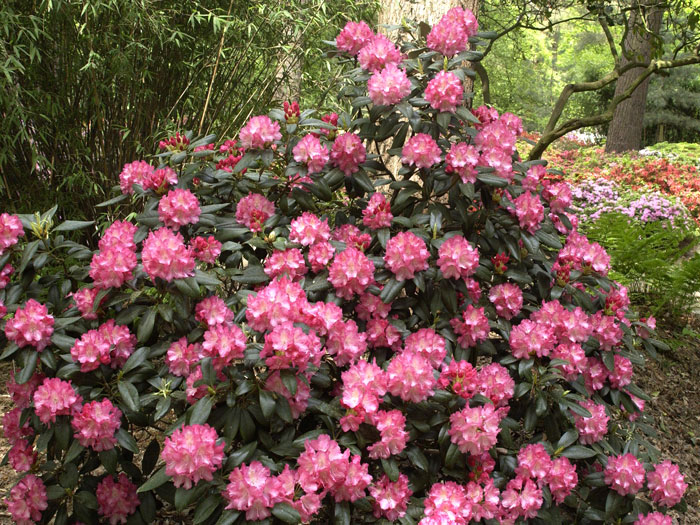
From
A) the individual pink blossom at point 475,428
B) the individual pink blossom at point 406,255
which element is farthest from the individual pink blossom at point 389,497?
the individual pink blossom at point 406,255

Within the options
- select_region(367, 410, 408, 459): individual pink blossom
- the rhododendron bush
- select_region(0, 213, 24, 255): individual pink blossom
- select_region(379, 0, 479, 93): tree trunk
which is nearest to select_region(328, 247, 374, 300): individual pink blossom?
the rhododendron bush

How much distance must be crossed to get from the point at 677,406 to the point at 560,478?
1803 millimetres

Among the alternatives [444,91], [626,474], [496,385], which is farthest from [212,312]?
[626,474]

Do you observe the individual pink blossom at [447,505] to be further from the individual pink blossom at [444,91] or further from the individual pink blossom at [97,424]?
the individual pink blossom at [444,91]

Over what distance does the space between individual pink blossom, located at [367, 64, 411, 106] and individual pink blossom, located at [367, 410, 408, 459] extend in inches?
34.6

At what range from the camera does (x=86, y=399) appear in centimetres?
162

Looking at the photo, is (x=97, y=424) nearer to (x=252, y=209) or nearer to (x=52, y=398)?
(x=52, y=398)

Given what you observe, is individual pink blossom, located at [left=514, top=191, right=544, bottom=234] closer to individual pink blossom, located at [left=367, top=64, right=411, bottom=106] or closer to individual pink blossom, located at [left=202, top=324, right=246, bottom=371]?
individual pink blossom, located at [left=367, top=64, right=411, bottom=106]

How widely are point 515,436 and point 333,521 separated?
101 cm

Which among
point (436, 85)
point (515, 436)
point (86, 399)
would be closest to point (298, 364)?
point (86, 399)

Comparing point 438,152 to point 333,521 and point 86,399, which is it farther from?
point 86,399

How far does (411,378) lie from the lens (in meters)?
1.50

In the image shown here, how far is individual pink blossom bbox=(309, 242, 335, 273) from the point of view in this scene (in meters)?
1.70

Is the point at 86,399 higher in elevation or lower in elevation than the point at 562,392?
lower
